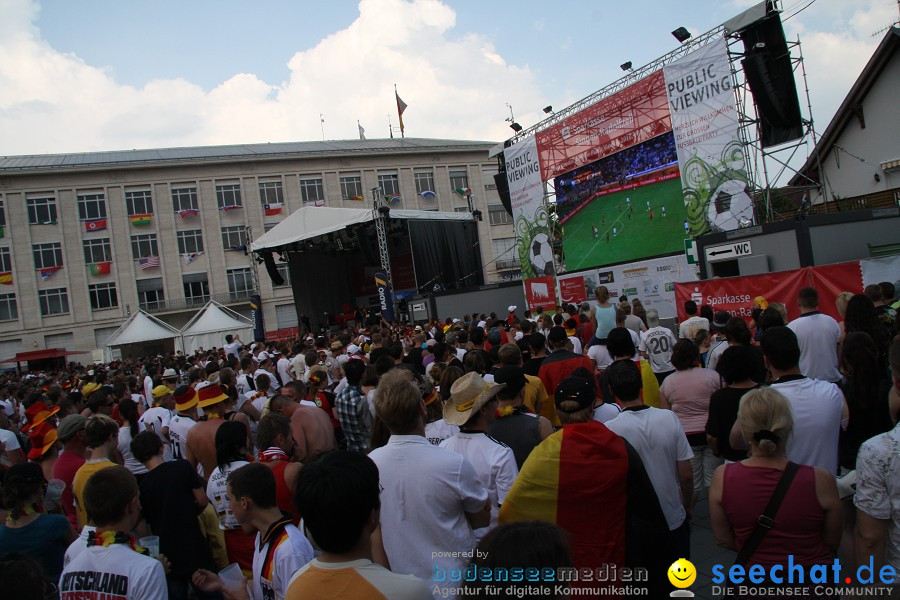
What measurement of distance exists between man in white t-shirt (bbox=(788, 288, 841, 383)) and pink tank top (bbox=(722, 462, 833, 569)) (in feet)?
9.93

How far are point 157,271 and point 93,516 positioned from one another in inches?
1644

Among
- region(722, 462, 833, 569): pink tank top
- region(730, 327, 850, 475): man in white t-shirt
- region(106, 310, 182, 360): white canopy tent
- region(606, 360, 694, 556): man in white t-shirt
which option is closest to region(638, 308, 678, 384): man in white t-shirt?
region(730, 327, 850, 475): man in white t-shirt

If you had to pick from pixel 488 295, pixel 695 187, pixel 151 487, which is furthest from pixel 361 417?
pixel 488 295

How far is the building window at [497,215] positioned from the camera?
45906mm

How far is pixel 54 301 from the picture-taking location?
37.8 meters

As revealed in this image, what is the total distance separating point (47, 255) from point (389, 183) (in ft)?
76.8

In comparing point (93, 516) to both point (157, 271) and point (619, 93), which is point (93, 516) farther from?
point (157, 271)

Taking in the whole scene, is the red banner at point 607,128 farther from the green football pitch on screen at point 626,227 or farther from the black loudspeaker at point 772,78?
the black loudspeaker at point 772,78

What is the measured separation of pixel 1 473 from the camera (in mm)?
5020

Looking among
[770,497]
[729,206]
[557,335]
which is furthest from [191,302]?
[770,497]

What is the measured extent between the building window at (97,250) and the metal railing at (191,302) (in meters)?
3.95

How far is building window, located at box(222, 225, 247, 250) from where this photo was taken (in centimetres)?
4097

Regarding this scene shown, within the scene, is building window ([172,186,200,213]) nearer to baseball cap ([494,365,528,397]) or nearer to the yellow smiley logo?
baseball cap ([494,365,528,397])

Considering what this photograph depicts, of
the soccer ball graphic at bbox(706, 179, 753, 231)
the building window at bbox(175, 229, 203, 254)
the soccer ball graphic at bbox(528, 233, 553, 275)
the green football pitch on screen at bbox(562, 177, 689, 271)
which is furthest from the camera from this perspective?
the building window at bbox(175, 229, 203, 254)
